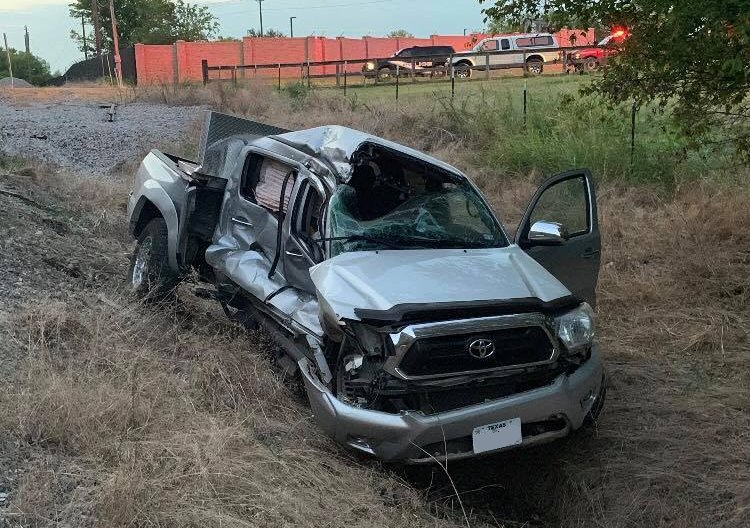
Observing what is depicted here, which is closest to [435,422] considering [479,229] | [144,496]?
[144,496]

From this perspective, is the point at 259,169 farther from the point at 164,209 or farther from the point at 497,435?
the point at 497,435

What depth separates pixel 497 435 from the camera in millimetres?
3990

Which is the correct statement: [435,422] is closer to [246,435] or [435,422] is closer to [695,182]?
[246,435]

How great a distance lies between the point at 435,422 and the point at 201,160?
12.7 feet

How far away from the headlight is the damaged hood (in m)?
1.67

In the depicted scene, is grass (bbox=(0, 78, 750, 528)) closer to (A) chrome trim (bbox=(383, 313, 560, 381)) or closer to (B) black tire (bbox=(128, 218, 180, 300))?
(B) black tire (bbox=(128, 218, 180, 300))

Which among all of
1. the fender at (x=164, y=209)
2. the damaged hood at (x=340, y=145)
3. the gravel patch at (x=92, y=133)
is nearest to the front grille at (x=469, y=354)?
the damaged hood at (x=340, y=145)

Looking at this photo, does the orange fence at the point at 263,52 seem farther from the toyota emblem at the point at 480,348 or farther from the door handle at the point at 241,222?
the toyota emblem at the point at 480,348

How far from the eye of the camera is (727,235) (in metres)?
8.59

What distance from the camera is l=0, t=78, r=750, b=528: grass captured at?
142 inches

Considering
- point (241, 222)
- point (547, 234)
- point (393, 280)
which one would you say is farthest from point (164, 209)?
point (547, 234)

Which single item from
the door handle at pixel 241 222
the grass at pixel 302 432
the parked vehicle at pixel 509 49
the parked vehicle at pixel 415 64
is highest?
the parked vehicle at pixel 509 49

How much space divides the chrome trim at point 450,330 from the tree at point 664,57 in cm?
252

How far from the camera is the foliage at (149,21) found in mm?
63156
